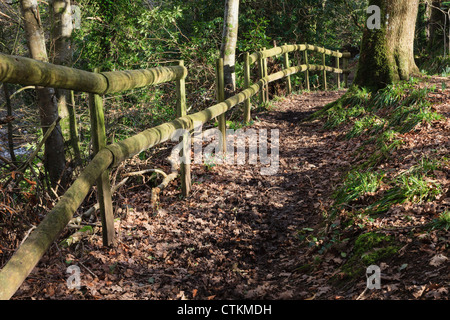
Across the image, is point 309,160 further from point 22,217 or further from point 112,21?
point 112,21

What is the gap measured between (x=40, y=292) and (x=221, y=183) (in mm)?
3153

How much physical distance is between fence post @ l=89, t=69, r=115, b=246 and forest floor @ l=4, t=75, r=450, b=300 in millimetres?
185

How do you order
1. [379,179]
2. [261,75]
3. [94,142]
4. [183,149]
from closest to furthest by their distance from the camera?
[94,142] → [379,179] → [183,149] → [261,75]

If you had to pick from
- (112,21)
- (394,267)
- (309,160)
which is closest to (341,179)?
(309,160)

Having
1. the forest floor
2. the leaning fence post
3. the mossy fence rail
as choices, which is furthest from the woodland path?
the leaning fence post

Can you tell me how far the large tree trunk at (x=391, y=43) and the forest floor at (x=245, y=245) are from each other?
1.58 m

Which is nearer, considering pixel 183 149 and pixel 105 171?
pixel 105 171

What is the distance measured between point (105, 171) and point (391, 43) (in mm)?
6187

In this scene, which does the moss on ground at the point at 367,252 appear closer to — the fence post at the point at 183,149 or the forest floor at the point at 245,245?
the forest floor at the point at 245,245

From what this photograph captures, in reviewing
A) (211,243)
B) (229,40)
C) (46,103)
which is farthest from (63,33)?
(211,243)

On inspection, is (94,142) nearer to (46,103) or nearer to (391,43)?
(46,103)

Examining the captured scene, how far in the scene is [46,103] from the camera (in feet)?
20.9

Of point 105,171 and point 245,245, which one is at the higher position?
point 105,171

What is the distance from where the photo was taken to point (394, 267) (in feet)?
9.80
